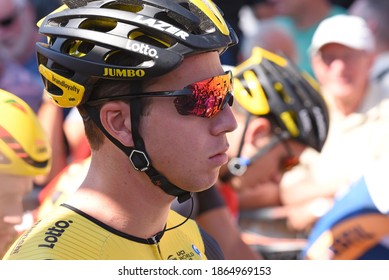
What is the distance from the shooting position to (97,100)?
361cm

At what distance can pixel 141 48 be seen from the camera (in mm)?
3510

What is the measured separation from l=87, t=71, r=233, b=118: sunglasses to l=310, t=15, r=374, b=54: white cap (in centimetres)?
493

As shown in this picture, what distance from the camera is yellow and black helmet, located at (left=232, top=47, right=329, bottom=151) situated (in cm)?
654

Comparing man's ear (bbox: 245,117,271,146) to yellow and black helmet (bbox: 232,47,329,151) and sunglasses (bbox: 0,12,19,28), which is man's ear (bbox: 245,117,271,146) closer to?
yellow and black helmet (bbox: 232,47,329,151)

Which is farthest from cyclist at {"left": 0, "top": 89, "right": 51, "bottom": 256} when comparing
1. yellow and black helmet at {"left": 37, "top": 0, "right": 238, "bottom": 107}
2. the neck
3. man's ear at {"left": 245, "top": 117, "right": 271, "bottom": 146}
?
the neck

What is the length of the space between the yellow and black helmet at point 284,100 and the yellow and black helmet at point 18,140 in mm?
1853

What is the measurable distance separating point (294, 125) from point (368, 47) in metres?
2.29

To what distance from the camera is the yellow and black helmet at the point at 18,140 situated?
4.89 metres

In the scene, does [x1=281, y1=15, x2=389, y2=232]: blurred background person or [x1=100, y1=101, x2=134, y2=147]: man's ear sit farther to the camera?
[x1=281, y1=15, x2=389, y2=232]: blurred background person

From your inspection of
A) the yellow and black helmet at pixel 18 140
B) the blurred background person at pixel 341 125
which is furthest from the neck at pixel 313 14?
the yellow and black helmet at pixel 18 140

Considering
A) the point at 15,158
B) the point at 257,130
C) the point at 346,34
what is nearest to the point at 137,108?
the point at 15,158

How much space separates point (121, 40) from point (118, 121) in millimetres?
310

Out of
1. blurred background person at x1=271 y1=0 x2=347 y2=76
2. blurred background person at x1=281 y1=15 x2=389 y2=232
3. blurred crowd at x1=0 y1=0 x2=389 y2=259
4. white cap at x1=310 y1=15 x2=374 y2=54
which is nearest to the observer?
blurred crowd at x1=0 y1=0 x2=389 y2=259

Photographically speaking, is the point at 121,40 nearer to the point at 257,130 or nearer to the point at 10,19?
the point at 257,130
